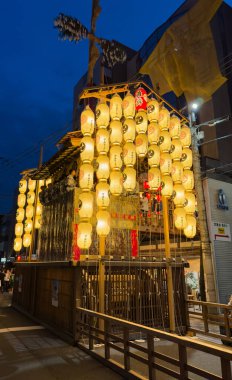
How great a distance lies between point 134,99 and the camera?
9664 millimetres

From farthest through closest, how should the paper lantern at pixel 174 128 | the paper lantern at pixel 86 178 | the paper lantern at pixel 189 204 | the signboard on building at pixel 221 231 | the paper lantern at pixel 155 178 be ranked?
1. the signboard on building at pixel 221 231
2. the paper lantern at pixel 174 128
3. the paper lantern at pixel 189 204
4. the paper lantern at pixel 155 178
5. the paper lantern at pixel 86 178

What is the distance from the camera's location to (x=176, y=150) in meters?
9.98

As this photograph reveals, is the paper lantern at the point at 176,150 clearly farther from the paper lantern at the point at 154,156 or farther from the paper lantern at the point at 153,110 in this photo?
the paper lantern at the point at 153,110

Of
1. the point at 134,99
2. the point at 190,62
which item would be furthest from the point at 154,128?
the point at 190,62

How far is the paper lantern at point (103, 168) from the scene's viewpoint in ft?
29.6

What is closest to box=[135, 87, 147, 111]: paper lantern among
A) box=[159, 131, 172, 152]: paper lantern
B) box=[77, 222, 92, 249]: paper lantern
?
box=[159, 131, 172, 152]: paper lantern

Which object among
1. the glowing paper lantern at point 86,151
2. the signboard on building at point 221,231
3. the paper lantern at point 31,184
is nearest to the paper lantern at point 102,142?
the glowing paper lantern at point 86,151

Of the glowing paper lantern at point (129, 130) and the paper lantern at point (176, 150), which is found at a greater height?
the glowing paper lantern at point (129, 130)

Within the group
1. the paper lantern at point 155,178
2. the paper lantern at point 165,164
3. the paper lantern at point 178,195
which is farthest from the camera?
the paper lantern at point 178,195

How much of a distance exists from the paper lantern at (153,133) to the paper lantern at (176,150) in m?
0.95

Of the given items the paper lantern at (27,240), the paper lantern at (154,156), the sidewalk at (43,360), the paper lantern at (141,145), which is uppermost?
the paper lantern at (141,145)

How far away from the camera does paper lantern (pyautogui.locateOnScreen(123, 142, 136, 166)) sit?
922 cm

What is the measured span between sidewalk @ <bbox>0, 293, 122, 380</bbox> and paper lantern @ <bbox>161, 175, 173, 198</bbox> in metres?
5.46

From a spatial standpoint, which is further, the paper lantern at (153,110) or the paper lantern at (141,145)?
the paper lantern at (153,110)
